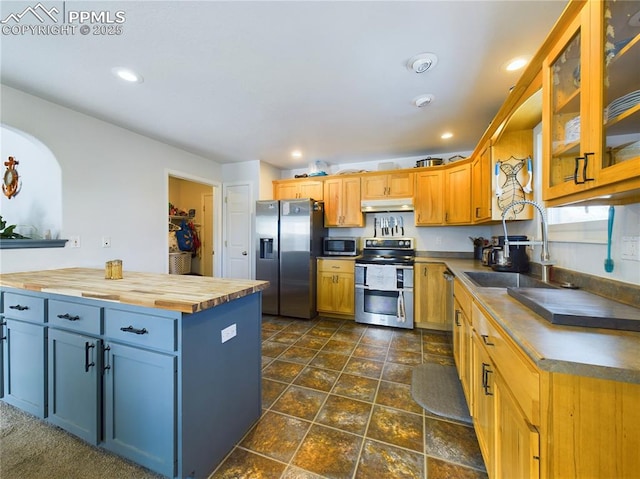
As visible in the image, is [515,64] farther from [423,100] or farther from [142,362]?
[142,362]

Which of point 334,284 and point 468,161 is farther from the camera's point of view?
point 334,284

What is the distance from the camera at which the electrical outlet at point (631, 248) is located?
3.75ft

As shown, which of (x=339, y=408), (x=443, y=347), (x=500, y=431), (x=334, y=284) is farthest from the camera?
(x=334, y=284)

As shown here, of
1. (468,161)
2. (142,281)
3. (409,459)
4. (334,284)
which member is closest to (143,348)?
(142,281)

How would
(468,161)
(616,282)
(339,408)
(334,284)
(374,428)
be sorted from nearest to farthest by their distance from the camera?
1. (616,282)
2. (374,428)
3. (339,408)
4. (468,161)
5. (334,284)

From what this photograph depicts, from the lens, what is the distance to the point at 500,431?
3.43ft

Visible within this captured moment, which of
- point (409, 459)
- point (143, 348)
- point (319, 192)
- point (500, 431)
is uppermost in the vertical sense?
point (319, 192)

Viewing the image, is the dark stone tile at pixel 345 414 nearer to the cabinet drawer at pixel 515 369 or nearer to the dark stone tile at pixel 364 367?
the dark stone tile at pixel 364 367

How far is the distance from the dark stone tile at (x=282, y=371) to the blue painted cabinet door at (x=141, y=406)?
1.06 m

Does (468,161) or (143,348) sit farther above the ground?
(468,161)

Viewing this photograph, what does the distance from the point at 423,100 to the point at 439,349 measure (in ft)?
8.42

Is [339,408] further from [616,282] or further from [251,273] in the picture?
[251,273]

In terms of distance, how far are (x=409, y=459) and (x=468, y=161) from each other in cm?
323

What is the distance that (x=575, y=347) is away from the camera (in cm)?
76
